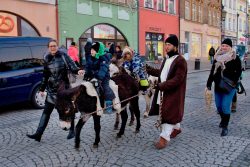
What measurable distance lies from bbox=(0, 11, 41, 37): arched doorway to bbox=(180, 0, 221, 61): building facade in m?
19.1

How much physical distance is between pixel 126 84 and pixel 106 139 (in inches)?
42.3

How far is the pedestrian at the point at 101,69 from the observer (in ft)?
18.3

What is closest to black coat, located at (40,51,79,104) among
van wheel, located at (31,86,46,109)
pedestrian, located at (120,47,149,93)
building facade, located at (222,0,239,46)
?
pedestrian, located at (120,47,149,93)

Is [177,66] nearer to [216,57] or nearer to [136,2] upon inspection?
[216,57]

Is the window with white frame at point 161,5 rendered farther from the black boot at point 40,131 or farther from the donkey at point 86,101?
the black boot at point 40,131

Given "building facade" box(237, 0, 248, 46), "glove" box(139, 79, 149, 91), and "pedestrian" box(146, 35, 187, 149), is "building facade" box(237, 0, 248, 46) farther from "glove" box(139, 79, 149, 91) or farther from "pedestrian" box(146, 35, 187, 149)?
"pedestrian" box(146, 35, 187, 149)

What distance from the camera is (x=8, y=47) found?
8.71 m

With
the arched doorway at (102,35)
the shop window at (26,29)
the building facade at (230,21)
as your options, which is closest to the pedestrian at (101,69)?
the shop window at (26,29)

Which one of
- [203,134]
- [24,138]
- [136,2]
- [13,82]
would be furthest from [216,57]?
[136,2]

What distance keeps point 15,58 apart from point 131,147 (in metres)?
4.71

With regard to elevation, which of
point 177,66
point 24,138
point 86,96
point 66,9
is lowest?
point 24,138

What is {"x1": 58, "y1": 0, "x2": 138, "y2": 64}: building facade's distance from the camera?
66.7ft

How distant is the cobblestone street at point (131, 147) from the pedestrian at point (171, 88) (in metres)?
0.46

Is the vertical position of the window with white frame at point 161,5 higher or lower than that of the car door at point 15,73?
higher
